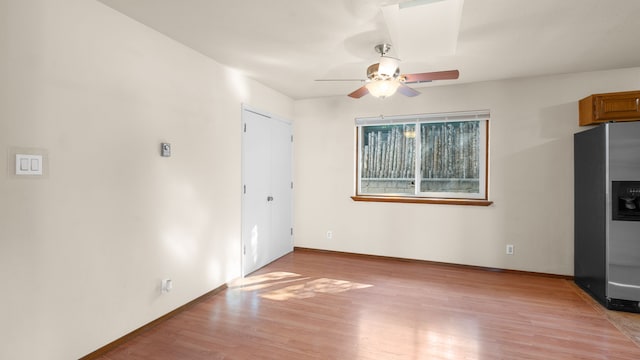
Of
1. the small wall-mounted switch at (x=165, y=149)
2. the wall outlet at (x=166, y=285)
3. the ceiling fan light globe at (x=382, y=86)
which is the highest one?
the ceiling fan light globe at (x=382, y=86)

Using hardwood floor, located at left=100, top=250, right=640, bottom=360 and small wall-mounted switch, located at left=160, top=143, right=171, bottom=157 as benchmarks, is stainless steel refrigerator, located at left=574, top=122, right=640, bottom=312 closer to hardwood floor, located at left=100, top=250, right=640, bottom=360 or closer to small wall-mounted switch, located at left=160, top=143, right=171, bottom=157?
hardwood floor, located at left=100, top=250, right=640, bottom=360

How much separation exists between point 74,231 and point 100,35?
1.37 meters

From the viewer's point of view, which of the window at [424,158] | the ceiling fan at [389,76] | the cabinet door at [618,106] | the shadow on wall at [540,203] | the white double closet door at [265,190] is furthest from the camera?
the window at [424,158]

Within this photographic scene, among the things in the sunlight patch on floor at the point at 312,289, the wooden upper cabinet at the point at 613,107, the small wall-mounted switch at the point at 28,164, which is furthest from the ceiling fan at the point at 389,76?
the small wall-mounted switch at the point at 28,164

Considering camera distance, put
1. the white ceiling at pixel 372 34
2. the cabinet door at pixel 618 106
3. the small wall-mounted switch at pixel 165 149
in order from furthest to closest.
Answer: the cabinet door at pixel 618 106
the small wall-mounted switch at pixel 165 149
the white ceiling at pixel 372 34

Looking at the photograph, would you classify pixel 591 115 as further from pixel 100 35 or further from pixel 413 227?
pixel 100 35

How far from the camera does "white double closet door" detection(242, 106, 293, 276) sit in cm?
387

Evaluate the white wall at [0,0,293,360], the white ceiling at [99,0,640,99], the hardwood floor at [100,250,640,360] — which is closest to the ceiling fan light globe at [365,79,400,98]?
the white ceiling at [99,0,640,99]

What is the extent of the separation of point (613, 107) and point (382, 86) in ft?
8.62

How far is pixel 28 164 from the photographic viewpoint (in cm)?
180

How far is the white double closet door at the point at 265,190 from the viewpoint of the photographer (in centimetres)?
387

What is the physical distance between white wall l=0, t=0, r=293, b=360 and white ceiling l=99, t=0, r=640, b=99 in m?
0.38

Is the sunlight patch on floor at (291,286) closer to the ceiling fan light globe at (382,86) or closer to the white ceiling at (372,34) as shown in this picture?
the ceiling fan light globe at (382,86)

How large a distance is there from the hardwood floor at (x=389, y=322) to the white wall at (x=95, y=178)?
441 millimetres
